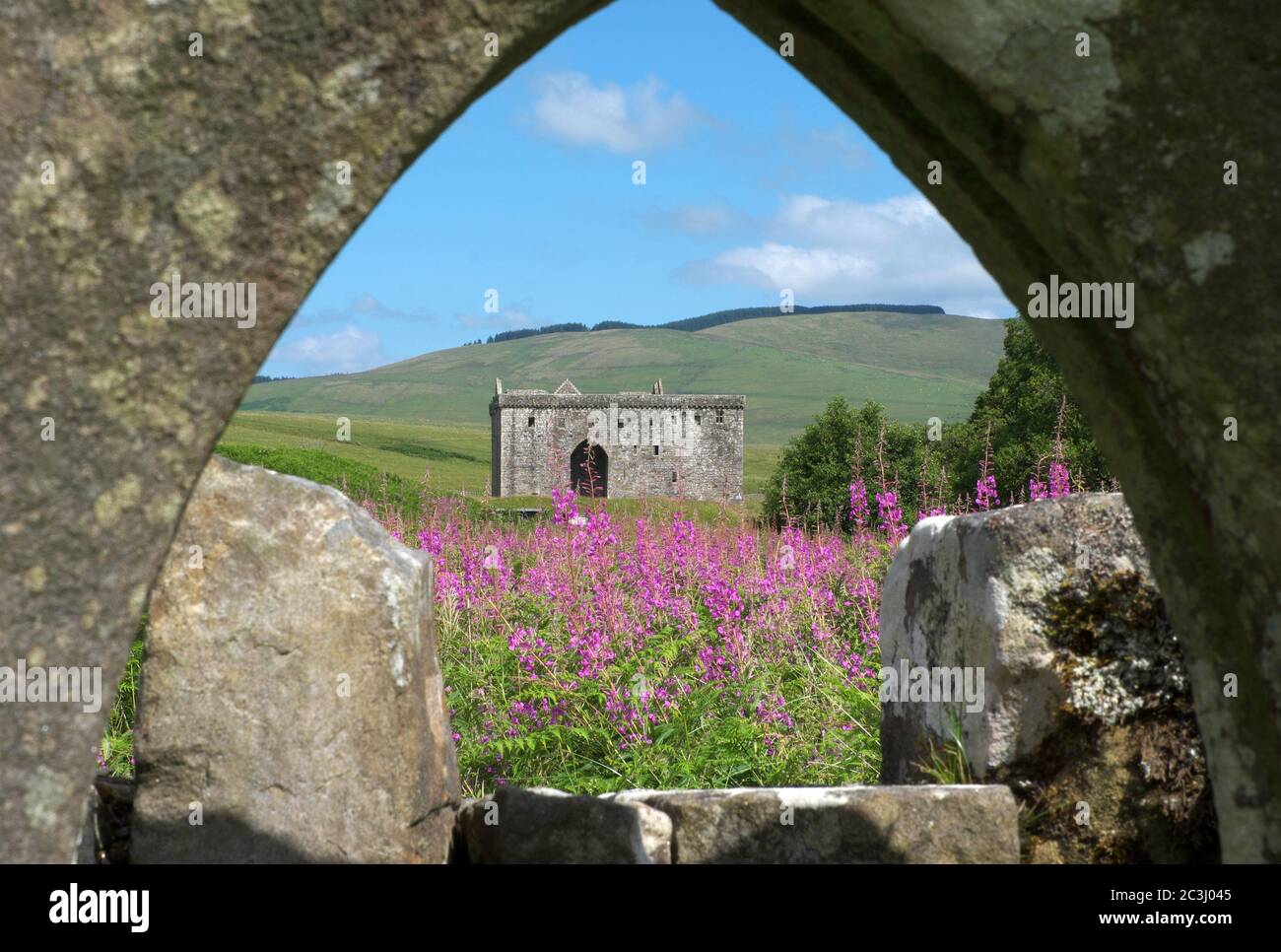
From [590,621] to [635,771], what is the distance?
5.54 ft

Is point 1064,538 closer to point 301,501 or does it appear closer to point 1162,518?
point 1162,518

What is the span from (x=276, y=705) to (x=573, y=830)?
3.84ft

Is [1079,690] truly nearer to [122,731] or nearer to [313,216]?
[313,216]

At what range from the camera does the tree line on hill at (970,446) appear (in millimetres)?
24766

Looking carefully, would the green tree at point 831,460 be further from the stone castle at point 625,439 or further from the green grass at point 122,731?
the green grass at point 122,731

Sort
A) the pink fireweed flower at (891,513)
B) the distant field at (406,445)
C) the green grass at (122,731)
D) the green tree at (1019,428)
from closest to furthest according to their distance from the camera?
the green grass at (122,731) → the pink fireweed flower at (891,513) → the green tree at (1019,428) → the distant field at (406,445)

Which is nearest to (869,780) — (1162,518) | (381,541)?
(381,541)

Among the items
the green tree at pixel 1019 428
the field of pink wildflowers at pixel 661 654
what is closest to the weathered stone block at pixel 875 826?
the field of pink wildflowers at pixel 661 654

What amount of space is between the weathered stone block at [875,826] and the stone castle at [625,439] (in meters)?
44.2

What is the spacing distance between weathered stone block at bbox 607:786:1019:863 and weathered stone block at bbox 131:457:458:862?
0.93m

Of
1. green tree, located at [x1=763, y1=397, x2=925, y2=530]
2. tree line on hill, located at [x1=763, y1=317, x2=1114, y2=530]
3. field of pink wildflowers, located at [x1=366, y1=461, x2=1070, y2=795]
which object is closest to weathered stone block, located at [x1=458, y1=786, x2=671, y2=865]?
field of pink wildflowers, located at [x1=366, y1=461, x2=1070, y2=795]

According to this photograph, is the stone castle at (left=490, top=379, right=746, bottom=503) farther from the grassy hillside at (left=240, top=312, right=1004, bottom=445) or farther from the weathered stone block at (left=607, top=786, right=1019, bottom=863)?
the grassy hillside at (left=240, top=312, right=1004, bottom=445)

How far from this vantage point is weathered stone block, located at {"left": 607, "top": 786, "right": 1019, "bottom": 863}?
402cm

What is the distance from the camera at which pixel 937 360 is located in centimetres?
17500
